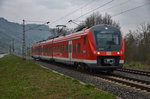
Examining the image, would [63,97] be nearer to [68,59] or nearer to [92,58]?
[92,58]

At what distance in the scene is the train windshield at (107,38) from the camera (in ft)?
45.6

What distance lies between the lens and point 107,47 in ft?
45.2

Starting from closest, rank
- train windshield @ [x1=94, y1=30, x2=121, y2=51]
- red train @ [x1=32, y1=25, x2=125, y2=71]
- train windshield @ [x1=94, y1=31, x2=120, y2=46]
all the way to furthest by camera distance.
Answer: red train @ [x1=32, y1=25, x2=125, y2=71] → train windshield @ [x1=94, y1=30, x2=121, y2=51] → train windshield @ [x1=94, y1=31, x2=120, y2=46]

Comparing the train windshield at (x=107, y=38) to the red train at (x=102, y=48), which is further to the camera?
the train windshield at (x=107, y=38)

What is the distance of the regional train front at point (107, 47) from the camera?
13.6 meters

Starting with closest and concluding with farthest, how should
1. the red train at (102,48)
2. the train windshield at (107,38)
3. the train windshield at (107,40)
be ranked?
the red train at (102,48), the train windshield at (107,40), the train windshield at (107,38)

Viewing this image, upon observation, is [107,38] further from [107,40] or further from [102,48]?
[102,48]

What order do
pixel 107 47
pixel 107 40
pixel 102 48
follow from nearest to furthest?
pixel 102 48 < pixel 107 47 < pixel 107 40

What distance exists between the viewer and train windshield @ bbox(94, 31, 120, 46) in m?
13.9

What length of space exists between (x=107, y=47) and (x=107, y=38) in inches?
28.4

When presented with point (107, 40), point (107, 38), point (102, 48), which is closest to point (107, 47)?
point (102, 48)

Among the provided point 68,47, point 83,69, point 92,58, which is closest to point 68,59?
point 68,47

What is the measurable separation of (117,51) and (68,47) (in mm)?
6067

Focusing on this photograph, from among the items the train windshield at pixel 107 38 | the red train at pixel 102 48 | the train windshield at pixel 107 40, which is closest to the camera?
the red train at pixel 102 48
